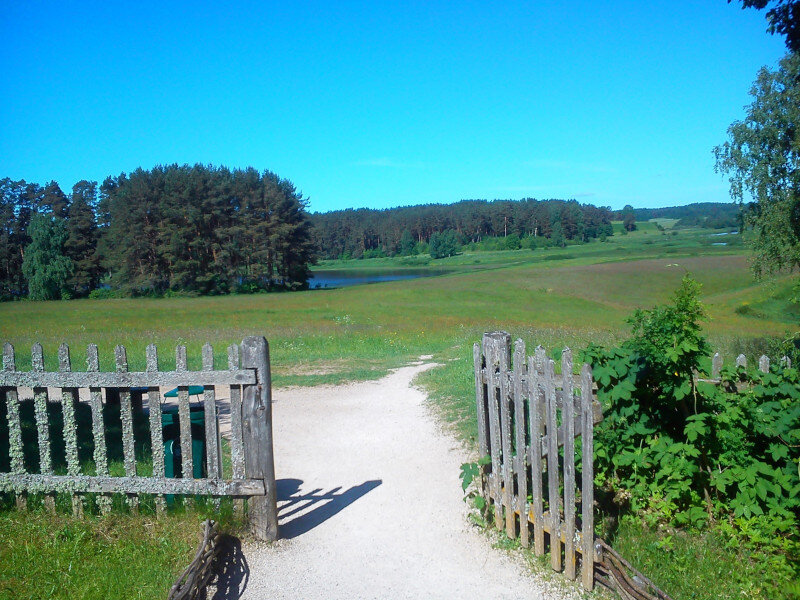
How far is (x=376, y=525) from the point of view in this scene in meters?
6.11

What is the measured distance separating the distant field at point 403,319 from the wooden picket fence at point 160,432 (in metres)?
4.32

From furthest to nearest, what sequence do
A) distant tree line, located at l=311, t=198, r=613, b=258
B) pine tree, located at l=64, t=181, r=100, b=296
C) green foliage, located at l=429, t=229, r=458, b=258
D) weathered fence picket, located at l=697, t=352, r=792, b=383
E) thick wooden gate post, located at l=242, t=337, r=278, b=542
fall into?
1. distant tree line, located at l=311, t=198, r=613, b=258
2. green foliage, located at l=429, t=229, r=458, b=258
3. pine tree, located at l=64, t=181, r=100, b=296
4. weathered fence picket, located at l=697, t=352, r=792, b=383
5. thick wooden gate post, located at l=242, t=337, r=278, b=542

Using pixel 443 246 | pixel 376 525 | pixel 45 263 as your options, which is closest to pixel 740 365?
pixel 376 525

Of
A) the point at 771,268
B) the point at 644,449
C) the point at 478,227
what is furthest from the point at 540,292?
the point at 478,227

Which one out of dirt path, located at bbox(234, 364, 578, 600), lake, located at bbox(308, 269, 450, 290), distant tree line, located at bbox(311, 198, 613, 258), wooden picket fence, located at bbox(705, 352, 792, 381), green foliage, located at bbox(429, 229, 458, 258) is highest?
distant tree line, located at bbox(311, 198, 613, 258)

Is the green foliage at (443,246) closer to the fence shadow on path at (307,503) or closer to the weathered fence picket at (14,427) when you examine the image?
the fence shadow on path at (307,503)

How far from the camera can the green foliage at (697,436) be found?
514 cm

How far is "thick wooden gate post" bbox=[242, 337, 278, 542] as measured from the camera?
544 cm

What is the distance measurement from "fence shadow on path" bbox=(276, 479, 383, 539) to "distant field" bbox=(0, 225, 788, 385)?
4.25m

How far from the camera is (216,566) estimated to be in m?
5.16

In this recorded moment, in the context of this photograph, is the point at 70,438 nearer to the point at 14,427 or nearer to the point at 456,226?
the point at 14,427

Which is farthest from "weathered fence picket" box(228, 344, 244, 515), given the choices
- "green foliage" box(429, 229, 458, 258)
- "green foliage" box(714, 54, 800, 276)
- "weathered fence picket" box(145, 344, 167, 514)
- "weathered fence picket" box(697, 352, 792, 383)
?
"green foliage" box(429, 229, 458, 258)

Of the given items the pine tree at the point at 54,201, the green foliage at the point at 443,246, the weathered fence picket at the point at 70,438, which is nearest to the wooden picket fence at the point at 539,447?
the weathered fence picket at the point at 70,438

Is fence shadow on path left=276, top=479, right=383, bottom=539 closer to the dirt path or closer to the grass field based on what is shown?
the dirt path
